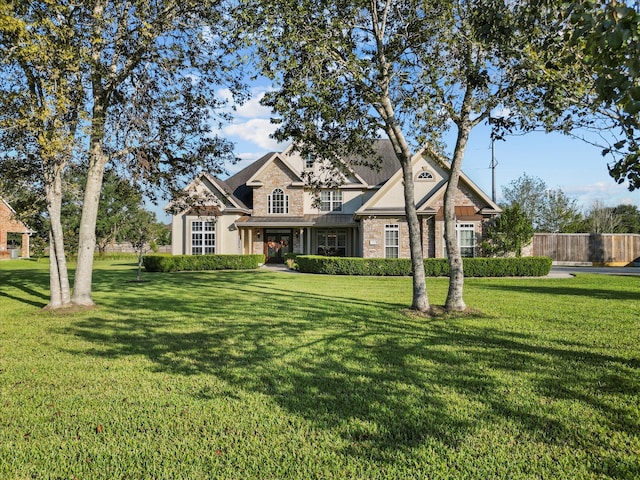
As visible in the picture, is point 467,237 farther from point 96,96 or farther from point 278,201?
point 96,96

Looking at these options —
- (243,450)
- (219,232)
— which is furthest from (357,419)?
(219,232)

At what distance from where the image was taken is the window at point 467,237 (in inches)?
905

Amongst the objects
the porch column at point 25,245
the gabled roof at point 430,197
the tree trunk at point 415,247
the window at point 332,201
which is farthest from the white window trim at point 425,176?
the porch column at point 25,245

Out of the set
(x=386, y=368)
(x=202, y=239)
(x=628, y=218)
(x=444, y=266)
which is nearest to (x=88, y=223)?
(x=386, y=368)

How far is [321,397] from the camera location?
14.1 feet

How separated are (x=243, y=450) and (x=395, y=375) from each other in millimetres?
2309

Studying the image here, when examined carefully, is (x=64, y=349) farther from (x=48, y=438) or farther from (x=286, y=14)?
(x=286, y=14)

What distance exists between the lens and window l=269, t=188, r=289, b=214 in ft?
92.7

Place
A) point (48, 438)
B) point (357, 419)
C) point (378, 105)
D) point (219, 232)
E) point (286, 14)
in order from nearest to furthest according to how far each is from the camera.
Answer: point (48, 438)
point (357, 419)
point (286, 14)
point (378, 105)
point (219, 232)

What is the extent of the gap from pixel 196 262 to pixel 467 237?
15.7 m

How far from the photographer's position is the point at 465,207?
22922 mm

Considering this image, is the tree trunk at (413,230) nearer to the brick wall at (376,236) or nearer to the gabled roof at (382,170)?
the brick wall at (376,236)

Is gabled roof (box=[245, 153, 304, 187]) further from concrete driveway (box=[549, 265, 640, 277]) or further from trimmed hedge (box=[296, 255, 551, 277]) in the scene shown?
concrete driveway (box=[549, 265, 640, 277])

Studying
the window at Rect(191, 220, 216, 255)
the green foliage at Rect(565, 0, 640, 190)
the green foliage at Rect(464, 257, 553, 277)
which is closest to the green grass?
the green foliage at Rect(565, 0, 640, 190)
